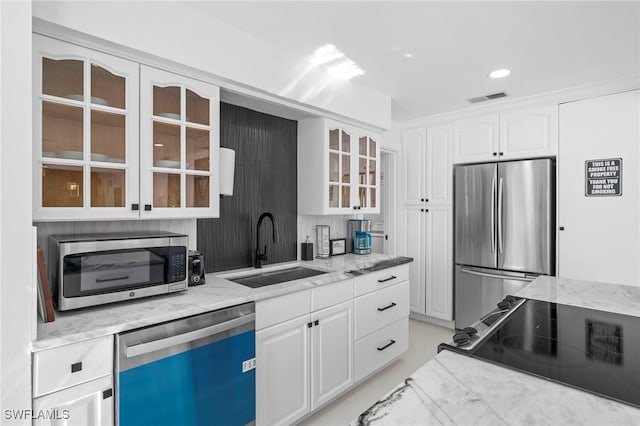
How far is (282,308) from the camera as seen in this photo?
202 centimetres

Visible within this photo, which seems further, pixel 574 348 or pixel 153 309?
pixel 153 309

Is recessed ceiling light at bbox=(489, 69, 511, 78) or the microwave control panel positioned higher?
recessed ceiling light at bbox=(489, 69, 511, 78)

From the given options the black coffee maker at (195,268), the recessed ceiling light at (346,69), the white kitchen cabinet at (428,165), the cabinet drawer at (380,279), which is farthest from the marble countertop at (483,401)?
the white kitchen cabinet at (428,165)

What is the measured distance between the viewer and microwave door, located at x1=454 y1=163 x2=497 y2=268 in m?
3.47

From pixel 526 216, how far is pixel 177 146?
311 centimetres

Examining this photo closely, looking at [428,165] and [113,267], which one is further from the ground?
[428,165]

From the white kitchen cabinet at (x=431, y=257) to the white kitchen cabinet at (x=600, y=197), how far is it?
1066mm

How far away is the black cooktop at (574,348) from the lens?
0.90 metres

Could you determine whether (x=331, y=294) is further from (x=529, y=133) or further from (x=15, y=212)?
(x=529, y=133)

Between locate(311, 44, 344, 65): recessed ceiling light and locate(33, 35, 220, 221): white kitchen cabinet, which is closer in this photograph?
locate(33, 35, 220, 221): white kitchen cabinet

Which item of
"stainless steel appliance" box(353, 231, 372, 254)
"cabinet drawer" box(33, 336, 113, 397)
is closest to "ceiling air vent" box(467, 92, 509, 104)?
"stainless steel appliance" box(353, 231, 372, 254)

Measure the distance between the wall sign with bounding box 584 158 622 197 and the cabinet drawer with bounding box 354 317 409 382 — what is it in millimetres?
1988

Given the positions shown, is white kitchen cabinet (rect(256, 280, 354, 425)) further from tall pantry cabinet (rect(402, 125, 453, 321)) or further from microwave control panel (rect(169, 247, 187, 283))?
tall pantry cabinet (rect(402, 125, 453, 321))

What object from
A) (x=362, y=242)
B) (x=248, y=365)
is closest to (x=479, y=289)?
(x=362, y=242)
